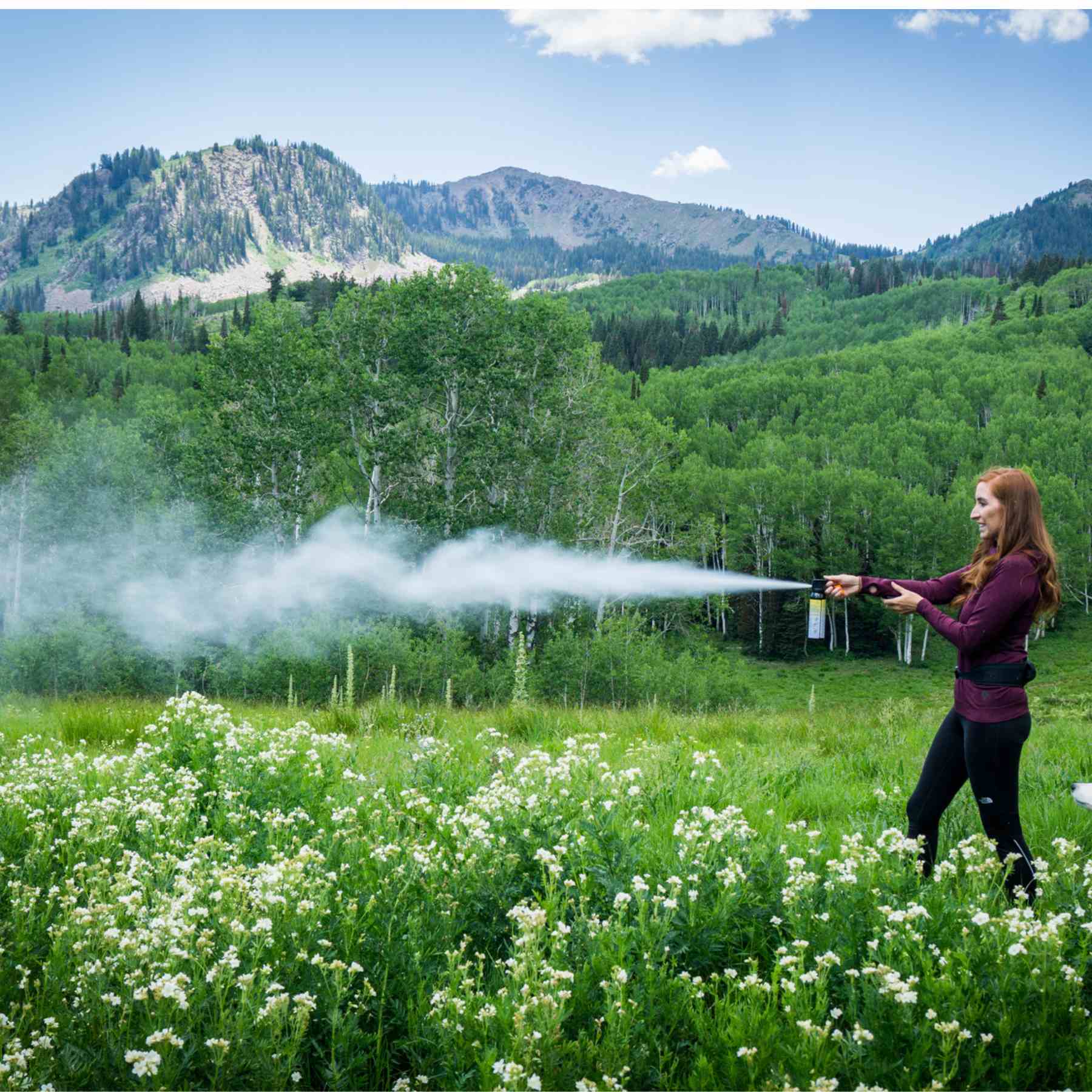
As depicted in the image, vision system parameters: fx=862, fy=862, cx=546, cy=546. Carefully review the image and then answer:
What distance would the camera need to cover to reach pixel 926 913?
392 cm

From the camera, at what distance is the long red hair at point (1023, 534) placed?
5.44 m

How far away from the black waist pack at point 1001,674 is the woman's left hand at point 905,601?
524 mm

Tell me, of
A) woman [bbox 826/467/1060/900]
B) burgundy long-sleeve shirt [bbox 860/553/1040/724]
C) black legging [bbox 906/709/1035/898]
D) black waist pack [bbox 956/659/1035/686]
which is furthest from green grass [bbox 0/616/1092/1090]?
black waist pack [bbox 956/659/1035/686]

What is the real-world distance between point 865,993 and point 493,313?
3975 centimetres

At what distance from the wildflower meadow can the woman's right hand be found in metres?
1.51

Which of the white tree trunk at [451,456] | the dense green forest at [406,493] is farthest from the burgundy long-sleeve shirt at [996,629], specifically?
the white tree trunk at [451,456]

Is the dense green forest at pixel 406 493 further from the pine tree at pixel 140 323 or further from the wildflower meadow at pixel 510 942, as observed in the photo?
the pine tree at pixel 140 323

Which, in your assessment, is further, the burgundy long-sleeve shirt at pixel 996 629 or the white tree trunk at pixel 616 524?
the white tree trunk at pixel 616 524

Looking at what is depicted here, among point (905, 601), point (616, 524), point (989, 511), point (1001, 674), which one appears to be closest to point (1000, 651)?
point (1001, 674)

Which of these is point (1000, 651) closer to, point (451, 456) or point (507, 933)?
point (507, 933)

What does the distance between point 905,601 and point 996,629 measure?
2.03 ft

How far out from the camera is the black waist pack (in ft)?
17.6

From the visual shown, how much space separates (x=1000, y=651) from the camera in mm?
5422

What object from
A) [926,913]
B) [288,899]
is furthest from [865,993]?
[288,899]
